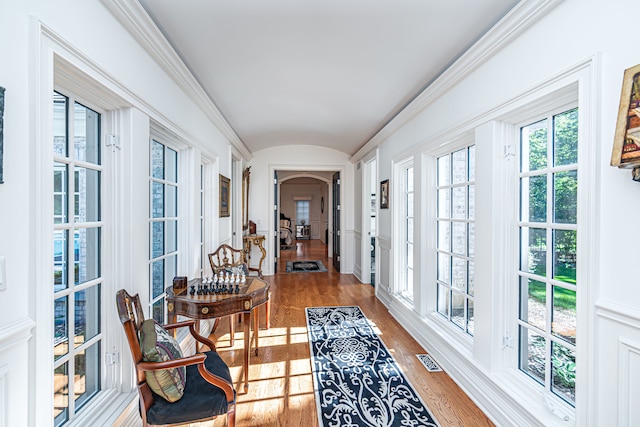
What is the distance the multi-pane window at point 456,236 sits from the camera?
8.48ft

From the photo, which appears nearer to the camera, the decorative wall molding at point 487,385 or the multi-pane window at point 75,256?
the multi-pane window at point 75,256

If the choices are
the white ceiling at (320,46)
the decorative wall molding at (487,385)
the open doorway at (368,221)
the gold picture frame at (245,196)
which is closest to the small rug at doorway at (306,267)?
the open doorway at (368,221)

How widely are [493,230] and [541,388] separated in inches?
36.8

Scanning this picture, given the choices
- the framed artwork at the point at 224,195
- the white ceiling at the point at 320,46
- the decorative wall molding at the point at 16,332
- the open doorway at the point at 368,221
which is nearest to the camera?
the decorative wall molding at the point at 16,332

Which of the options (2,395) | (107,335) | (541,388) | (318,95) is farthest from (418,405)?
(318,95)

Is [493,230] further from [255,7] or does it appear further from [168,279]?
[168,279]

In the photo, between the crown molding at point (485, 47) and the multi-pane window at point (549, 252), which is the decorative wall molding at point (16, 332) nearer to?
the multi-pane window at point (549, 252)

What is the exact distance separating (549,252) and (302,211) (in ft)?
42.6

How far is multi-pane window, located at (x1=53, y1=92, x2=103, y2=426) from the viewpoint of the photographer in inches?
58.6

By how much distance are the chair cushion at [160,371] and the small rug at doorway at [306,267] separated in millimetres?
5275

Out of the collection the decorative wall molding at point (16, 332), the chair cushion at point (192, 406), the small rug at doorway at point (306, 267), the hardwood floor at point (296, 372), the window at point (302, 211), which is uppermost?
the window at point (302, 211)

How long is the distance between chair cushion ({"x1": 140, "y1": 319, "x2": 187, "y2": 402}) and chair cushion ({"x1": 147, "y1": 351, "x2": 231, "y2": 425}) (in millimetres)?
37

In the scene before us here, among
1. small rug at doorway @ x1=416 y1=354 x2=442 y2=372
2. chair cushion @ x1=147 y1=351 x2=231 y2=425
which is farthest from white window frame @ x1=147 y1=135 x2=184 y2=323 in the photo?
small rug at doorway @ x1=416 y1=354 x2=442 y2=372

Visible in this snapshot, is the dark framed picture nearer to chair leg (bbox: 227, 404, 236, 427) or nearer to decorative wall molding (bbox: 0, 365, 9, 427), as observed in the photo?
chair leg (bbox: 227, 404, 236, 427)
